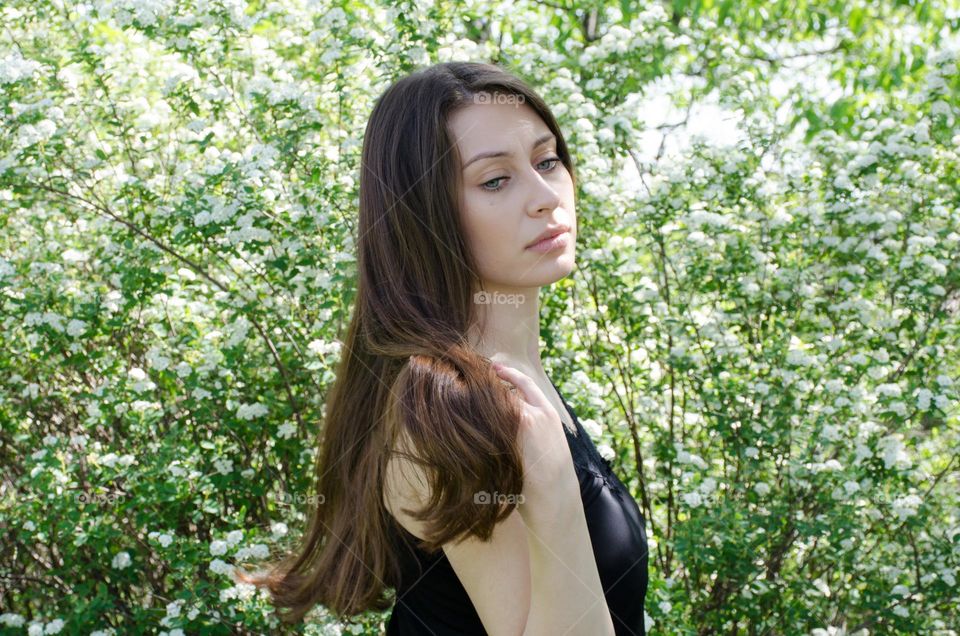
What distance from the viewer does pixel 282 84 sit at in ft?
11.7

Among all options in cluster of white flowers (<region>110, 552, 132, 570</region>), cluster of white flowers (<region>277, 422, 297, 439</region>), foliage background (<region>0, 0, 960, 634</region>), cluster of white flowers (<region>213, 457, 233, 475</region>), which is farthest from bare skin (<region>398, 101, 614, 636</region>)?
cluster of white flowers (<region>110, 552, 132, 570</region>)

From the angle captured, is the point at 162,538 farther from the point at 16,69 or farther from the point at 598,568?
the point at 598,568

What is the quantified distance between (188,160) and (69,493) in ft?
4.33

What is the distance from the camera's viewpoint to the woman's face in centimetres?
165

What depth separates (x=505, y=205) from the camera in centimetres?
165

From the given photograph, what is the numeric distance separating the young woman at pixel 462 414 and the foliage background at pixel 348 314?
53.9 inches

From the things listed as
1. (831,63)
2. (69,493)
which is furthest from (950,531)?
(831,63)

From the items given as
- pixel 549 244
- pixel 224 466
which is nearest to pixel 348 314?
pixel 224 466

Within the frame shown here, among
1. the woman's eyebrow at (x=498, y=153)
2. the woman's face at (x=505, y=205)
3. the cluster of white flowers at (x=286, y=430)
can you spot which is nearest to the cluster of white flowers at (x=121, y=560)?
the cluster of white flowers at (x=286, y=430)

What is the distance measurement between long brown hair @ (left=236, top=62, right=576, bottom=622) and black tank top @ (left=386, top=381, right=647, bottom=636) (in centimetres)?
5

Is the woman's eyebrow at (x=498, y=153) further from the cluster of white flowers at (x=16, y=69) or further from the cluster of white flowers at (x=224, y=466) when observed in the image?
the cluster of white flowers at (x=16, y=69)

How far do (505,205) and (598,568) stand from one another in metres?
0.59

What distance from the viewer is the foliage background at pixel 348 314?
3.32 m

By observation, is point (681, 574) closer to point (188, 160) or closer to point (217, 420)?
point (217, 420)
